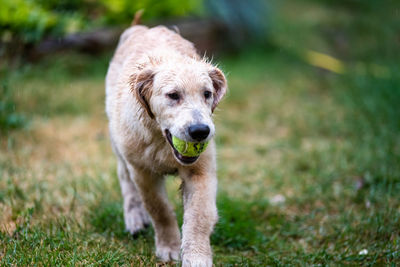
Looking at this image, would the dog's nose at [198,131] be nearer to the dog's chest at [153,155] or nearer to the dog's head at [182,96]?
the dog's head at [182,96]

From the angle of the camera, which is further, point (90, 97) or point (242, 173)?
point (90, 97)

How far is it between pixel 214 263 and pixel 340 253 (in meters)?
1.13

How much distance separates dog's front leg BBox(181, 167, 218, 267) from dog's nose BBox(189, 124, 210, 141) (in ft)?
1.89

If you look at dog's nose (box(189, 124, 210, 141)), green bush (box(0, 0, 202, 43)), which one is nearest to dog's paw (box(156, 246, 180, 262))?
dog's nose (box(189, 124, 210, 141))

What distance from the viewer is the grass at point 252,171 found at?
4.12 metres

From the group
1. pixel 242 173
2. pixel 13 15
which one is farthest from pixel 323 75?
pixel 13 15

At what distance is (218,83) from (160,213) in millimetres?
1208

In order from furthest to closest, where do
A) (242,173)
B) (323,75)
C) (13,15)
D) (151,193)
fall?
(323,75)
(13,15)
(242,173)
(151,193)

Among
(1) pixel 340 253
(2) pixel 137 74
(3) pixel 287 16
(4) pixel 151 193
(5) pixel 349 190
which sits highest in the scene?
(2) pixel 137 74

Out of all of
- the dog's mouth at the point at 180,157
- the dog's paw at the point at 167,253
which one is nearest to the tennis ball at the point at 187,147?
the dog's mouth at the point at 180,157

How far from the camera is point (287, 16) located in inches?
525

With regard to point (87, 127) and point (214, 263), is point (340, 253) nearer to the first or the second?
point (214, 263)

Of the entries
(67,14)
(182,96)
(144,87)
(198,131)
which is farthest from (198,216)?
(67,14)

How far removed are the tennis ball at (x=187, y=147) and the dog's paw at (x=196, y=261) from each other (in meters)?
0.73
